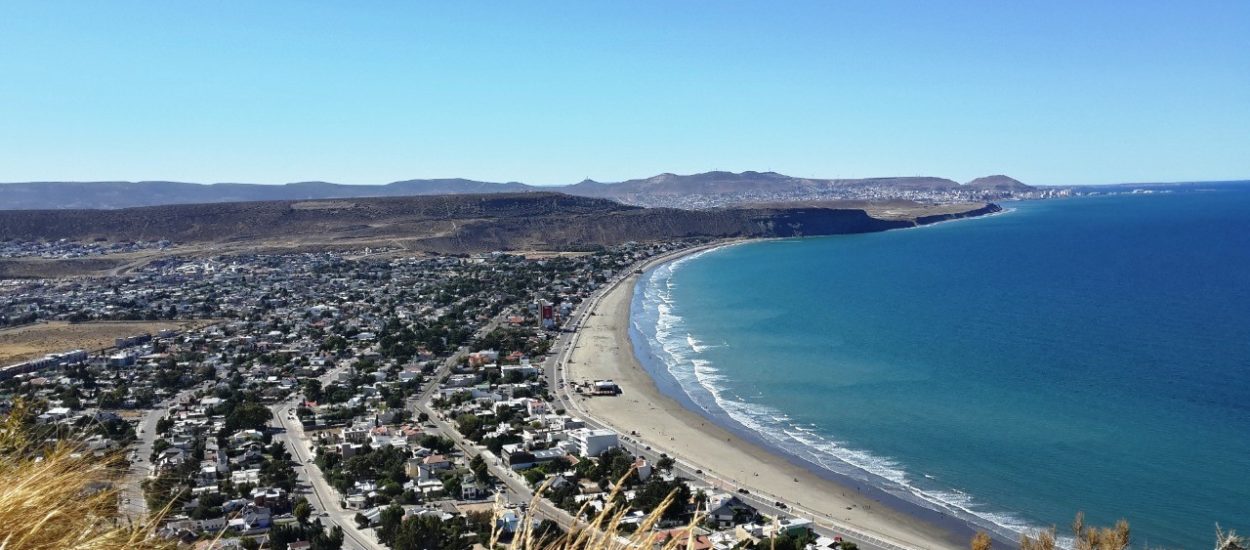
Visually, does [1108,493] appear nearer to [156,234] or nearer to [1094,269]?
[1094,269]

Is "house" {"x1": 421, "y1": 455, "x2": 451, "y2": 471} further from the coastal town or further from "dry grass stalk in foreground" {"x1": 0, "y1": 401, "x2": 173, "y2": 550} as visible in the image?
"dry grass stalk in foreground" {"x1": 0, "y1": 401, "x2": 173, "y2": 550}

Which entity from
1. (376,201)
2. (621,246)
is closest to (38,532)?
(621,246)

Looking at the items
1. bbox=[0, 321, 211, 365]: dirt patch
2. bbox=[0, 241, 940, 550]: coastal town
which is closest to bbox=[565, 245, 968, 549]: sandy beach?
bbox=[0, 241, 940, 550]: coastal town

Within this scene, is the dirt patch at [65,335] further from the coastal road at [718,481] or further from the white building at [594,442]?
the white building at [594,442]

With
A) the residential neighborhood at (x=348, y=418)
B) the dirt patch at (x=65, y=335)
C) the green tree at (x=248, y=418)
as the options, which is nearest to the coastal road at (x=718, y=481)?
the residential neighborhood at (x=348, y=418)

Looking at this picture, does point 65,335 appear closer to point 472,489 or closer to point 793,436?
point 472,489

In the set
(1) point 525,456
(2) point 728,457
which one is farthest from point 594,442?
(2) point 728,457
